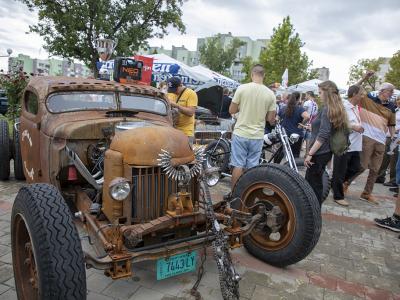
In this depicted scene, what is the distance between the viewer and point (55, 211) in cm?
248

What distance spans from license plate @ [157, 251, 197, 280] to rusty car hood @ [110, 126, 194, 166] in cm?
74

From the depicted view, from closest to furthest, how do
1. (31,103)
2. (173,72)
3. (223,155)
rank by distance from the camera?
(31,103)
(223,155)
(173,72)

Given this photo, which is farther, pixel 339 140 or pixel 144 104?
pixel 339 140

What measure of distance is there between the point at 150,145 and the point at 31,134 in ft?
7.13

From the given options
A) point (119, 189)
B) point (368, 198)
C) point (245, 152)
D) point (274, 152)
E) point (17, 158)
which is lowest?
point (368, 198)

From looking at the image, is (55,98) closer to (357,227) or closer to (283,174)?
(283,174)

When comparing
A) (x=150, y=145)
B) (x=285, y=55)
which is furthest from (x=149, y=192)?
(x=285, y=55)

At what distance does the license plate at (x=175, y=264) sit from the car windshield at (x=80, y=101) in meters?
2.11

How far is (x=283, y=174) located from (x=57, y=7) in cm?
1304

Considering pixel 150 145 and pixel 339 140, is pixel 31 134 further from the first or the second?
pixel 339 140

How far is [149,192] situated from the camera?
2898 mm

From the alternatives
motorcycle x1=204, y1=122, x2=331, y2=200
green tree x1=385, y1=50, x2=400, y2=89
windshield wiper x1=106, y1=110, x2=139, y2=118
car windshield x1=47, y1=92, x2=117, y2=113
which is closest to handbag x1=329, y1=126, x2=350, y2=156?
motorcycle x1=204, y1=122, x2=331, y2=200

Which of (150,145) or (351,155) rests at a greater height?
(150,145)

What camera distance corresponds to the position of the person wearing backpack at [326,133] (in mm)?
4629
